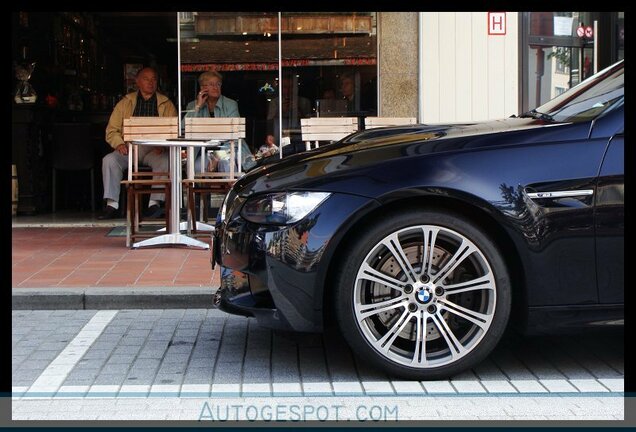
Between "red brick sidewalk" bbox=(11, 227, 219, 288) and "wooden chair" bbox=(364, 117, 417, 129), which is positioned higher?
"wooden chair" bbox=(364, 117, 417, 129)

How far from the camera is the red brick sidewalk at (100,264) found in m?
7.03

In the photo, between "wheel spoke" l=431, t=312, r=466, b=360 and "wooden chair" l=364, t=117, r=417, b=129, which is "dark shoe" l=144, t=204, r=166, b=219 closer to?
"wooden chair" l=364, t=117, r=417, b=129

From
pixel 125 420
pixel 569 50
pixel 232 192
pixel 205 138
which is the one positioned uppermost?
pixel 569 50

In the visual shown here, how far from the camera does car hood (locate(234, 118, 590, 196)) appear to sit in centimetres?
458

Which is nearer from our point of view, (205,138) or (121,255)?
(121,255)

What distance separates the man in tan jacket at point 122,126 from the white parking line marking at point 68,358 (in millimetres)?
4174

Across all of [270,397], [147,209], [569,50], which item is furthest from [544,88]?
[270,397]

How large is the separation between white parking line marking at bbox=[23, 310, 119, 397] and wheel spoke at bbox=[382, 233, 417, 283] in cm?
179

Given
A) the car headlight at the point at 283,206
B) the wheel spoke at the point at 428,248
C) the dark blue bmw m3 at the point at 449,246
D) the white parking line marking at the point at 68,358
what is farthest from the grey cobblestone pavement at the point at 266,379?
the car headlight at the point at 283,206

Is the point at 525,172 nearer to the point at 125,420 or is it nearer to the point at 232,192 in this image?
the point at 232,192

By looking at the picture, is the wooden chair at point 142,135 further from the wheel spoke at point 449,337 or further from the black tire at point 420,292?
the wheel spoke at point 449,337

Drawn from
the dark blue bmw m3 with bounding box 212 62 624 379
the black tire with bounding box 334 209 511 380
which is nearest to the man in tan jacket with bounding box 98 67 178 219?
the dark blue bmw m3 with bounding box 212 62 624 379

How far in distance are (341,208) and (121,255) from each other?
4.34m

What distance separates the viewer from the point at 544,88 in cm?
1059
